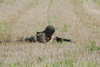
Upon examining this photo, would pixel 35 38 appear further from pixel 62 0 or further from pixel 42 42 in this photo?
pixel 62 0

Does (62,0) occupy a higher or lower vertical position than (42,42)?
higher

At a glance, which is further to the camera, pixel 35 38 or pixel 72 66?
pixel 35 38

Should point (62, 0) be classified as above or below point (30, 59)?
above

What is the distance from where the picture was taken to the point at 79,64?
10.8 ft

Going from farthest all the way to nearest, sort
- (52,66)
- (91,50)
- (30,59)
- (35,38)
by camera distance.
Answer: (35,38)
(91,50)
(30,59)
(52,66)

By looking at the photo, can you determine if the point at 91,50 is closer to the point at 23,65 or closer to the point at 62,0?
the point at 23,65

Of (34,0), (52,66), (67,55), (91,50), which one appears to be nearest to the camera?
(52,66)

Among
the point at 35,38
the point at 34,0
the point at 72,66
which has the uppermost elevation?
the point at 34,0

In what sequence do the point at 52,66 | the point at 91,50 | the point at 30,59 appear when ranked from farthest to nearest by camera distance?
the point at 91,50 < the point at 30,59 < the point at 52,66

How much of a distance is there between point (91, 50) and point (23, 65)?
6.76ft

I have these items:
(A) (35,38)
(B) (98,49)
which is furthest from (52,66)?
(A) (35,38)

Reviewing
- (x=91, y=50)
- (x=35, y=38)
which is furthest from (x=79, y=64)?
(x=35, y=38)

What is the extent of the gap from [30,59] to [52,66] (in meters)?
0.66

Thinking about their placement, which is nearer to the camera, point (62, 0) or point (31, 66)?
point (31, 66)
